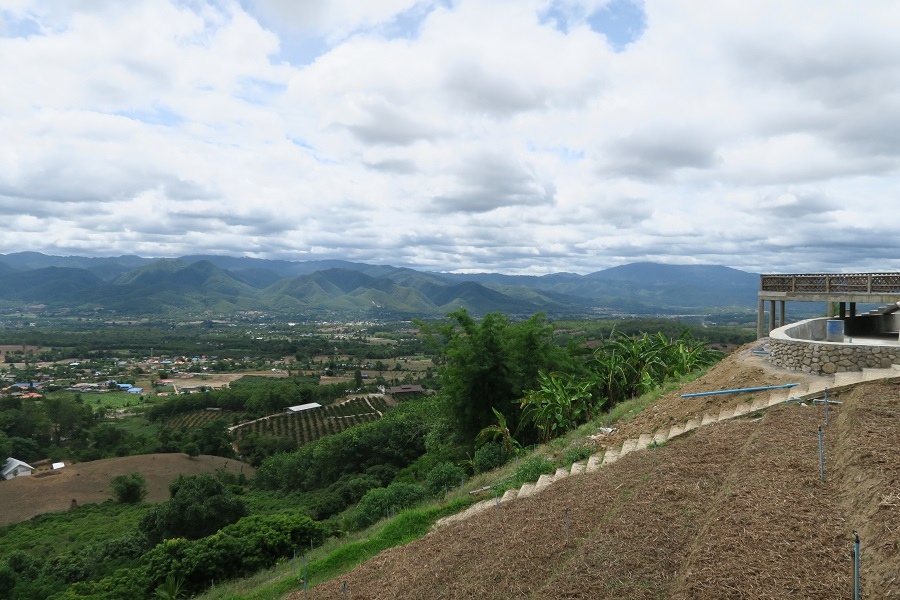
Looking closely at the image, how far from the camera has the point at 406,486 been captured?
Answer: 15.1 m

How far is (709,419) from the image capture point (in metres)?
10.7

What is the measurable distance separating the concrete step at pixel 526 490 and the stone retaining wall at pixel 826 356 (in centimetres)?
686

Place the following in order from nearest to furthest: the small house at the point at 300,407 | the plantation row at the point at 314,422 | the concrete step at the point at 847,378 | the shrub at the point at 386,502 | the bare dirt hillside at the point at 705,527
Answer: the bare dirt hillside at the point at 705,527 → the concrete step at the point at 847,378 → the shrub at the point at 386,502 → the plantation row at the point at 314,422 → the small house at the point at 300,407

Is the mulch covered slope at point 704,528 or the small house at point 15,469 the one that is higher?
the mulch covered slope at point 704,528

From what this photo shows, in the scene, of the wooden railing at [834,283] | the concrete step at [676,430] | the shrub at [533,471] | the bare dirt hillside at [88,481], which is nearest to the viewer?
the concrete step at [676,430]

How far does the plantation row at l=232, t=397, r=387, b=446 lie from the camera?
70.6 meters

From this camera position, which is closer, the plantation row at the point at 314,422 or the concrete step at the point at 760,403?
the concrete step at the point at 760,403

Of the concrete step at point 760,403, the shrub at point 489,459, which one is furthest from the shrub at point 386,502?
the concrete step at point 760,403

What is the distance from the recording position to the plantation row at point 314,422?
7056 cm

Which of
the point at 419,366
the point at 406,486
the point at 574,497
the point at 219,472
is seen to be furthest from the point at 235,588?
the point at 419,366

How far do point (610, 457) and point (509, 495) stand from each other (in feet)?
7.44

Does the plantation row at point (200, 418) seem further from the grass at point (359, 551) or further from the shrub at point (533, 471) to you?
the shrub at point (533, 471)

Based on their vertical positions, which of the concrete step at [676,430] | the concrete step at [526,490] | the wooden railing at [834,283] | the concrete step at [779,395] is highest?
the wooden railing at [834,283]

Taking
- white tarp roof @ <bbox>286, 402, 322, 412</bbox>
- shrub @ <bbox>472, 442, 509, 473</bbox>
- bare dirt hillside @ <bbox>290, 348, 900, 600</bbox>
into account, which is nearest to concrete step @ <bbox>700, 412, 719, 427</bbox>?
bare dirt hillside @ <bbox>290, 348, 900, 600</bbox>
